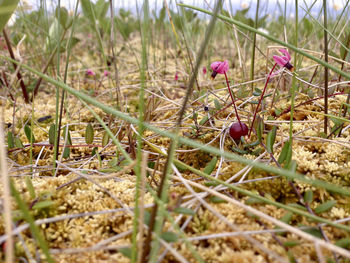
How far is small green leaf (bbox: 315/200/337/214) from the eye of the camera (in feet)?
2.32

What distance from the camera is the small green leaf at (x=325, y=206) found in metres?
0.71

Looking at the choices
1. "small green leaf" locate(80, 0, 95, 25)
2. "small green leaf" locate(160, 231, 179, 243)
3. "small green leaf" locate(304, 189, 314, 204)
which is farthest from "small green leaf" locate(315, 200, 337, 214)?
"small green leaf" locate(80, 0, 95, 25)

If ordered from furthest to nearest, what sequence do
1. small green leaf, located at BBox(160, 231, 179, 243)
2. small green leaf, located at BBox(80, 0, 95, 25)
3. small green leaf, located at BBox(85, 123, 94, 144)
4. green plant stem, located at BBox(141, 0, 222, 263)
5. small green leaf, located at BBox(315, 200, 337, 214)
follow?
small green leaf, located at BBox(80, 0, 95, 25) → small green leaf, located at BBox(85, 123, 94, 144) → small green leaf, located at BBox(315, 200, 337, 214) → small green leaf, located at BBox(160, 231, 179, 243) → green plant stem, located at BBox(141, 0, 222, 263)

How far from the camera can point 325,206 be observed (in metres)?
0.71

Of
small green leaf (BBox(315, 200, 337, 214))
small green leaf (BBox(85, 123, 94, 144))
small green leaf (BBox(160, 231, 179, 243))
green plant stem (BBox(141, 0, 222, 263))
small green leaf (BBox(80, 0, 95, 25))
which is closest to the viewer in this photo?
green plant stem (BBox(141, 0, 222, 263))

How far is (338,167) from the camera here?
869 mm

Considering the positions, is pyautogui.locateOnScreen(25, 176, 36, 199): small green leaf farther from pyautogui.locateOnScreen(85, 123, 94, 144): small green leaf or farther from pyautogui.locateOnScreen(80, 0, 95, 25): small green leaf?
pyautogui.locateOnScreen(80, 0, 95, 25): small green leaf

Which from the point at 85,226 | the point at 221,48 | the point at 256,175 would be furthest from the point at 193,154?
the point at 221,48

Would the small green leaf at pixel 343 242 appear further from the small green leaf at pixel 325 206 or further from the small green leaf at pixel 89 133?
the small green leaf at pixel 89 133

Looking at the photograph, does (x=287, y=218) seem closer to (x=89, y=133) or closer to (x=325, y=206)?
(x=325, y=206)

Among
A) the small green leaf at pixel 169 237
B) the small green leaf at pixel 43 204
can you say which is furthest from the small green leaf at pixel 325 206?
the small green leaf at pixel 43 204

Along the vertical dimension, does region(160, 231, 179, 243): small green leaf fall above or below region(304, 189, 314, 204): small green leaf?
below

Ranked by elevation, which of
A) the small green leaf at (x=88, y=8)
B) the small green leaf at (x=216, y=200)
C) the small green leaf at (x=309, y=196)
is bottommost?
the small green leaf at (x=216, y=200)

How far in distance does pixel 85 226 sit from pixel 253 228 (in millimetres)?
420
